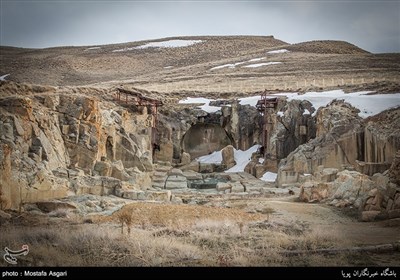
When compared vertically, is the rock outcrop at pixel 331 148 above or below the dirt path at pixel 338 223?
above

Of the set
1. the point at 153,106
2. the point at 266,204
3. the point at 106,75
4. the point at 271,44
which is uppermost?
the point at 271,44

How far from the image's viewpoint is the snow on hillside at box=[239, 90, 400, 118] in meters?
21.2

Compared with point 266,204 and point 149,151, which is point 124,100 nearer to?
point 149,151

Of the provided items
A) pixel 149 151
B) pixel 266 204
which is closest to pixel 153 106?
pixel 149 151

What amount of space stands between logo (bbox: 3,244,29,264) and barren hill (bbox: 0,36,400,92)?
18.6 metres

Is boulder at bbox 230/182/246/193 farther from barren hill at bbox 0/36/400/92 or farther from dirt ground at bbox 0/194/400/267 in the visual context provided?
barren hill at bbox 0/36/400/92

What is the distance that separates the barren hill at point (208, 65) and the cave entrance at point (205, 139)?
4866 millimetres

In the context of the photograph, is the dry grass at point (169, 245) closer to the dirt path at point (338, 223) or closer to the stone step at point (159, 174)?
the dirt path at point (338, 223)

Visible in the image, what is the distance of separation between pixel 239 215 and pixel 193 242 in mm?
3271

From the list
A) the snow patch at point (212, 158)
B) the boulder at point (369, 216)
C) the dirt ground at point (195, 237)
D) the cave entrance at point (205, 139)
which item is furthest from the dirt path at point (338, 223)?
the cave entrance at point (205, 139)

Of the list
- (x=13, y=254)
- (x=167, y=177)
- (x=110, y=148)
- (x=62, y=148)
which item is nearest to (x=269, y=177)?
(x=167, y=177)

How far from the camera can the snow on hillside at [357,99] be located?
69.5ft

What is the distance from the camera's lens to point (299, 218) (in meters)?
11.9
